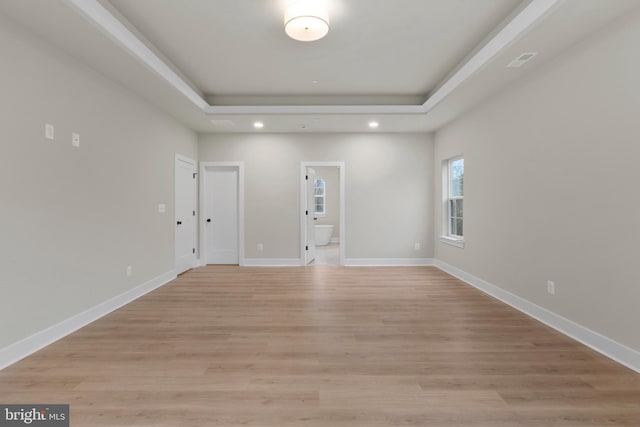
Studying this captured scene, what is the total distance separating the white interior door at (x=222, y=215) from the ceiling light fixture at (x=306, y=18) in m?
3.71

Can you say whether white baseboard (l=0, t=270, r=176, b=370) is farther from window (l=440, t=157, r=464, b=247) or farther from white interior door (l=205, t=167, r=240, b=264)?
window (l=440, t=157, r=464, b=247)

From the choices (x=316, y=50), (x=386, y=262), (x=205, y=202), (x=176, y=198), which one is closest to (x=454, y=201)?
(x=386, y=262)

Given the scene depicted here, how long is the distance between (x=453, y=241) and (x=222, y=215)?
14.2 feet

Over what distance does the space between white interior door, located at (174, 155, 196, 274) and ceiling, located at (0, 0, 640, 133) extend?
0.86 m

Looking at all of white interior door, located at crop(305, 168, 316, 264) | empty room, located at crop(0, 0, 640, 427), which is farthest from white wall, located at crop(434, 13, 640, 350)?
white interior door, located at crop(305, 168, 316, 264)

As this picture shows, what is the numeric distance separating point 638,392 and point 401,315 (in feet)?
5.79

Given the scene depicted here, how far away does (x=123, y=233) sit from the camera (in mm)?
3662

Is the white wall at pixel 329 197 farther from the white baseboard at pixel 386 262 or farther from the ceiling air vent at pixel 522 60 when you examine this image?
the ceiling air vent at pixel 522 60

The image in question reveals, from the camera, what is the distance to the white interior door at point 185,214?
5.15 m

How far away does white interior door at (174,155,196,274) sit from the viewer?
16.9 feet

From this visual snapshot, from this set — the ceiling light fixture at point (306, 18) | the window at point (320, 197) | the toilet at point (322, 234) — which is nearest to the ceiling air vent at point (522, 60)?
the ceiling light fixture at point (306, 18)

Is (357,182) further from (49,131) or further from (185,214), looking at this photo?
(49,131)

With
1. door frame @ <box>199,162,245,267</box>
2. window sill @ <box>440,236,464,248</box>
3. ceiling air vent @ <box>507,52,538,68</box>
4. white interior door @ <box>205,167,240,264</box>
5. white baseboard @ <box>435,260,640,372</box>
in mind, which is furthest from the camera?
white interior door @ <box>205,167,240,264</box>

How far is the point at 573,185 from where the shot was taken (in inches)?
109
